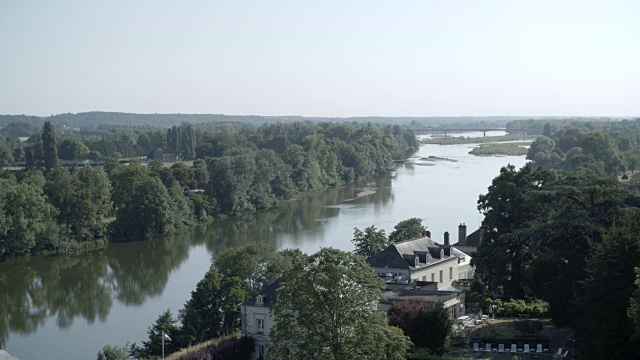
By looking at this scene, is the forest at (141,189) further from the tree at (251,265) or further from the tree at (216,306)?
the tree at (216,306)

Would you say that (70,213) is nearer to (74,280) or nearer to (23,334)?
(74,280)

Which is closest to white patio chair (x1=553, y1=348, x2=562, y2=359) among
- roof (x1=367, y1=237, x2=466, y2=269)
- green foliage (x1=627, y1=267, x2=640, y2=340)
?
green foliage (x1=627, y1=267, x2=640, y2=340)

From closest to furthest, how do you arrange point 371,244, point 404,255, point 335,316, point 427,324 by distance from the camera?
point 335,316, point 427,324, point 404,255, point 371,244

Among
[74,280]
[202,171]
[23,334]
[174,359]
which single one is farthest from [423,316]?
[202,171]

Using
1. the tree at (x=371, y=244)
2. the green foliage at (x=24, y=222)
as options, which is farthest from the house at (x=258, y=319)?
the green foliage at (x=24, y=222)

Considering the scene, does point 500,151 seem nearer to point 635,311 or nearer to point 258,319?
point 258,319

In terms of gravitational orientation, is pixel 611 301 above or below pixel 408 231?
above

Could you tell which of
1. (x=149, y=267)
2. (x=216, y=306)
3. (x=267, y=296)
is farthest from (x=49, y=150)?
(x=267, y=296)
